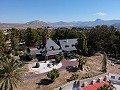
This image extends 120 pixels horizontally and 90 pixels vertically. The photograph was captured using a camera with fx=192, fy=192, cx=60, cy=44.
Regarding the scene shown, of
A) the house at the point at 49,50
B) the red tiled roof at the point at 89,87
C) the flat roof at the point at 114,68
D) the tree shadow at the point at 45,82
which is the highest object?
the house at the point at 49,50

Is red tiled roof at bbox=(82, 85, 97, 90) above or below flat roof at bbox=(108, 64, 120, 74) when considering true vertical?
below

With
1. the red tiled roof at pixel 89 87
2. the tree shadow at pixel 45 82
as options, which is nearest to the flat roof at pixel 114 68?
the red tiled roof at pixel 89 87

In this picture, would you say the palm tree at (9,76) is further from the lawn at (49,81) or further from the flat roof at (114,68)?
the flat roof at (114,68)

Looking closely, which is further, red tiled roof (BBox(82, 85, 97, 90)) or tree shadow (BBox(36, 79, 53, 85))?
tree shadow (BBox(36, 79, 53, 85))

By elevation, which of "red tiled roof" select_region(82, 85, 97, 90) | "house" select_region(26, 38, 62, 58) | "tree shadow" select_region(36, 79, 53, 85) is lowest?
"tree shadow" select_region(36, 79, 53, 85)

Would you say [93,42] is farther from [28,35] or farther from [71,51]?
[28,35]

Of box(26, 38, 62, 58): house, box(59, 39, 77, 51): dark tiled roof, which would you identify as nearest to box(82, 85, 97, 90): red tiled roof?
box(26, 38, 62, 58): house

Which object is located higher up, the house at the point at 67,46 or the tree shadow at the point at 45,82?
the house at the point at 67,46

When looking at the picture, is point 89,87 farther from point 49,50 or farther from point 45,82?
point 49,50

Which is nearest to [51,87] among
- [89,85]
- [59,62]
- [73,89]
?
[73,89]

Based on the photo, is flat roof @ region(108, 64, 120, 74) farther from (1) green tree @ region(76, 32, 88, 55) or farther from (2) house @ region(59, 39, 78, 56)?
(2) house @ region(59, 39, 78, 56)

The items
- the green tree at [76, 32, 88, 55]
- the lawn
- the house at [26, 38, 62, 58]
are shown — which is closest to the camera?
the lawn
